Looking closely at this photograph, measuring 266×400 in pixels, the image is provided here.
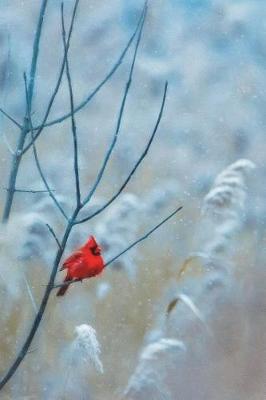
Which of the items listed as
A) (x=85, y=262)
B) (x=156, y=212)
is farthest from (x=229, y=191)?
(x=85, y=262)

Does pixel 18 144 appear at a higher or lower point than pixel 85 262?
higher

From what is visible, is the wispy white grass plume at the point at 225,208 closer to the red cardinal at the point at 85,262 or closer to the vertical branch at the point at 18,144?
the red cardinal at the point at 85,262

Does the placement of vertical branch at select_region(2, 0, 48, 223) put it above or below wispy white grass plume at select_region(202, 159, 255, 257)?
above

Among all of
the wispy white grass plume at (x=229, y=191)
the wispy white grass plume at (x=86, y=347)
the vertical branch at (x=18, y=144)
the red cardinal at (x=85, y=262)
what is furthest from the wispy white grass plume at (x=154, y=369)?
the vertical branch at (x=18, y=144)

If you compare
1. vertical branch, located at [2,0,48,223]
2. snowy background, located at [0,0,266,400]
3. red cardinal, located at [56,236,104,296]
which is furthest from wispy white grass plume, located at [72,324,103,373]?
vertical branch, located at [2,0,48,223]

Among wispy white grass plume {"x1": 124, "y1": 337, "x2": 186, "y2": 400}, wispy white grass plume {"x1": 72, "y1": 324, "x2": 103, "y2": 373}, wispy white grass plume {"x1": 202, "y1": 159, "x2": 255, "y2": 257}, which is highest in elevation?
wispy white grass plume {"x1": 202, "y1": 159, "x2": 255, "y2": 257}

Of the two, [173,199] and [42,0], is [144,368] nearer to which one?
[173,199]

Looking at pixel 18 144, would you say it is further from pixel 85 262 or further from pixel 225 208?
pixel 225 208

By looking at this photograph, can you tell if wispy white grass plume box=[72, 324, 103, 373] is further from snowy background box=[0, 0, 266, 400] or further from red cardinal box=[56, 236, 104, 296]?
red cardinal box=[56, 236, 104, 296]
